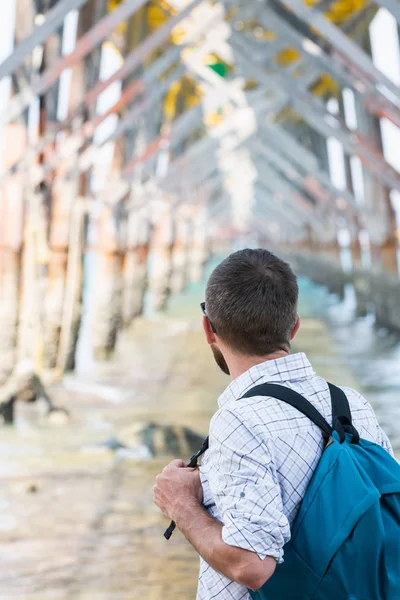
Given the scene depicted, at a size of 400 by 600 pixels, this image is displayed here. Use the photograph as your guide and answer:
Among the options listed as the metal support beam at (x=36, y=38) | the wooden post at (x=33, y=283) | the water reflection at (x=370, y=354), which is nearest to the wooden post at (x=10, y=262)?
the wooden post at (x=33, y=283)

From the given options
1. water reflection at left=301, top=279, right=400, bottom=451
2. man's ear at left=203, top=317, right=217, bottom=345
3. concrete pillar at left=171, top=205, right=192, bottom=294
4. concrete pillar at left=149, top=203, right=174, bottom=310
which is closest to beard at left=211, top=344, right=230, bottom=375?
man's ear at left=203, top=317, right=217, bottom=345

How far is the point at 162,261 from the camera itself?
1825cm

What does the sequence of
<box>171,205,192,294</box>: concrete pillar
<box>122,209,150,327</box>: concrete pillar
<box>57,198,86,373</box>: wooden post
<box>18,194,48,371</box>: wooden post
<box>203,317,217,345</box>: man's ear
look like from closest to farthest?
1. <box>203,317,217,345</box>: man's ear
2. <box>18,194,48,371</box>: wooden post
3. <box>57,198,86,373</box>: wooden post
4. <box>122,209,150,327</box>: concrete pillar
5. <box>171,205,192,294</box>: concrete pillar

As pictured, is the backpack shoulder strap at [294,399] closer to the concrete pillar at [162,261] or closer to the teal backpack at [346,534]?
the teal backpack at [346,534]

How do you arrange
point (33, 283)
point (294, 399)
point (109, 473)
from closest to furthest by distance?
point (294, 399)
point (109, 473)
point (33, 283)

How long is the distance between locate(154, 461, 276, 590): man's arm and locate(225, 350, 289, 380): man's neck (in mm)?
180

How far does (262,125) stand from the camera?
12.0m

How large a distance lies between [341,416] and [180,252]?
68.6 feet

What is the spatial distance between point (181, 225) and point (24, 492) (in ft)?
64.5

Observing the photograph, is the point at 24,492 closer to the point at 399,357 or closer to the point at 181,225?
the point at 399,357

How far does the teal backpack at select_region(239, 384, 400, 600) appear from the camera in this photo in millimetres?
1146

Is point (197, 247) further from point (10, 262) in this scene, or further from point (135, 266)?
point (10, 262)

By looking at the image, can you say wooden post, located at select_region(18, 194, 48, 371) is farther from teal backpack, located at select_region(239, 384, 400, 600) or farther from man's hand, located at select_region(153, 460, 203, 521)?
teal backpack, located at select_region(239, 384, 400, 600)

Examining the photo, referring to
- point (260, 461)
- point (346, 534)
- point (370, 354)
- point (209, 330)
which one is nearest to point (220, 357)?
point (209, 330)
